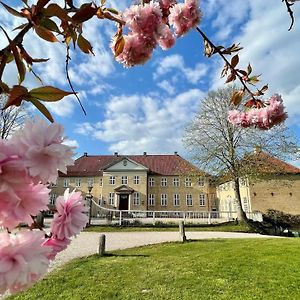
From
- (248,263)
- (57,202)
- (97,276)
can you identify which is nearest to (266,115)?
(57,202)

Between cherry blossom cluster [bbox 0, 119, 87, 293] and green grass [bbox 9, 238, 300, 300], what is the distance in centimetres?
586

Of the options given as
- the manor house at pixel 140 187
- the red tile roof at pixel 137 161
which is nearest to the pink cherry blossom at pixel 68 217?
the manor house at pixel 140 187

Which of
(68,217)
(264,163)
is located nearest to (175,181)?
(264,163)

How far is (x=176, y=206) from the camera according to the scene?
38719mm

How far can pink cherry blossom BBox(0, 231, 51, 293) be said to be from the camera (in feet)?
1.62

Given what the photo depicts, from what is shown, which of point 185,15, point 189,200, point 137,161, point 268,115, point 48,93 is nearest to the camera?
point 48,93

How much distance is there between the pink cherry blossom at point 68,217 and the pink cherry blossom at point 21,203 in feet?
0.29

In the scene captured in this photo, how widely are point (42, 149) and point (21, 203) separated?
0.12 meters

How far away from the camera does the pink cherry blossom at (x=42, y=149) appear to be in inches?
18.4

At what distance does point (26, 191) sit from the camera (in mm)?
515

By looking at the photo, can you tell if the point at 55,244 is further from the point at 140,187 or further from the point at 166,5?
the point at 140,187

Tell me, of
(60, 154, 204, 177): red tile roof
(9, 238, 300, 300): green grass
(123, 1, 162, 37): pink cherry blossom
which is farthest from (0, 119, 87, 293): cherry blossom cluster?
(60, 154, 204, 177): red tile roof

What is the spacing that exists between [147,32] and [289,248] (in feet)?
37.6

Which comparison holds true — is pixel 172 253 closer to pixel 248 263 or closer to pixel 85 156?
pixel 248 263
